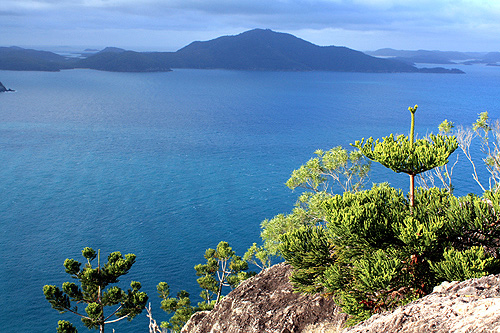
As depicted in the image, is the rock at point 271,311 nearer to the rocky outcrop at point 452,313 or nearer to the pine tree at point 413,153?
the rocky outcrop at point 452,313

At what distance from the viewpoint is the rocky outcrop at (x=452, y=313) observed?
8.22 metres

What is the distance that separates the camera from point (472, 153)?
83.3 metres

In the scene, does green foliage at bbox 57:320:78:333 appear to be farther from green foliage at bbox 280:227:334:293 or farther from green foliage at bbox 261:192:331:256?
green foliage at bbox 280:227:334:293

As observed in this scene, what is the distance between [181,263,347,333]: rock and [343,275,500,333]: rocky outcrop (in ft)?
14.3

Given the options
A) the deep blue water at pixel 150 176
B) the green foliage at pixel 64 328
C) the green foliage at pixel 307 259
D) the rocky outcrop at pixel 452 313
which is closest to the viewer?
the rocky outcrop at pixel 452 313

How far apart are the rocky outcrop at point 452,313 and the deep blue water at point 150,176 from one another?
3404cm

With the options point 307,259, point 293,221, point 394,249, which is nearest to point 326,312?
point 307,259

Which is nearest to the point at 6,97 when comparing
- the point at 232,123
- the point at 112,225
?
the point at 232,123

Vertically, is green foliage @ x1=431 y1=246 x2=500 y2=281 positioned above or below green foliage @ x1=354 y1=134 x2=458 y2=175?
below

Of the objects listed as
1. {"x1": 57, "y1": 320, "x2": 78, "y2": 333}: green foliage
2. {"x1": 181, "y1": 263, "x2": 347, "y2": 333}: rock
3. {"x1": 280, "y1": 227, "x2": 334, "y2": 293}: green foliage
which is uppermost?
{"x1": 280, "y1": 227, "x2": 334, "y2": 293}: green foliage

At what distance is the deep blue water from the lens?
4878 centimetres

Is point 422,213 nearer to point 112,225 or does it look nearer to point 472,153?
point 112,225

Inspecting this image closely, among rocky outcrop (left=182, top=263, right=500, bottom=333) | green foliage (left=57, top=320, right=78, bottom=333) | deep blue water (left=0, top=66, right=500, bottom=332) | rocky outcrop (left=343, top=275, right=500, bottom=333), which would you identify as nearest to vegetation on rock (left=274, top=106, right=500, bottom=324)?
rocky outcrop (left=182, top=263, right=500, bottom=333)

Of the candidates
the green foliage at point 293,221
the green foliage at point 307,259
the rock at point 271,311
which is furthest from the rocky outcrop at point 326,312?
the green foliage at point 293,221
